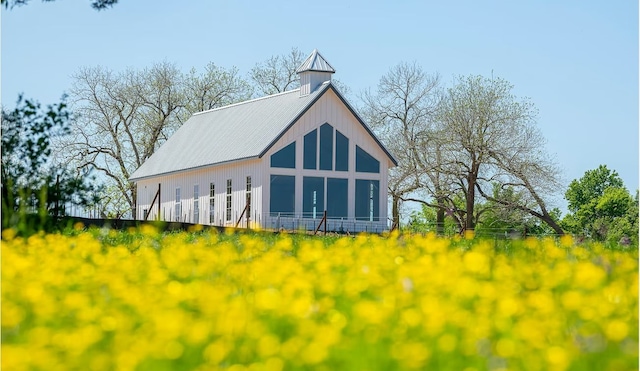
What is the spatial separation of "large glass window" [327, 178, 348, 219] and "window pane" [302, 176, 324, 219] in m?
0.38

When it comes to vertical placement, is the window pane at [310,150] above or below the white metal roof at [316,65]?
below

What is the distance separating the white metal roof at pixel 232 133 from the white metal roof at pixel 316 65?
0.97 meters

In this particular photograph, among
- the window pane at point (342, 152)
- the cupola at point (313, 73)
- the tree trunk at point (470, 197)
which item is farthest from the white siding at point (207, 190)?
the tree trunk at point (470, 197)

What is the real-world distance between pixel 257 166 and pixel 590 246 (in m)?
26.2

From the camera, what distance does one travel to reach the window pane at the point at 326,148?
131 ft

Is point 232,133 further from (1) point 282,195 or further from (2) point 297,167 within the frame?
(1) point 282,195

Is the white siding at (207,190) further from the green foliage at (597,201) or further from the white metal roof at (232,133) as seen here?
the green foliage at (597,201)

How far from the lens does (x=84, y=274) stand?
8070 millimetres

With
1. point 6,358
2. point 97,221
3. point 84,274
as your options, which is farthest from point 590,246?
point 97,221

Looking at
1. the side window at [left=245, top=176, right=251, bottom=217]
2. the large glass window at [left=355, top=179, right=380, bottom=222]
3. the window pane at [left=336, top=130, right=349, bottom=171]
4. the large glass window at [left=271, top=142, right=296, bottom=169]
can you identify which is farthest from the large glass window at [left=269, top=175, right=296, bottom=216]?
the large glass window at [left=355, top=179, right=380, bottom=222]

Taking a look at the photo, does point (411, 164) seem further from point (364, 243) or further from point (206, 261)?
point (206, 261)

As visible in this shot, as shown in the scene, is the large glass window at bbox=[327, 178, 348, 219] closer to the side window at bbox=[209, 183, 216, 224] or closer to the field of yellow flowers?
the side window at bbox=[209, 183, 216, 224]

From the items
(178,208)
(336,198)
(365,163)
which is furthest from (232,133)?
(365,163)

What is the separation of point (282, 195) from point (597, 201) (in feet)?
151
